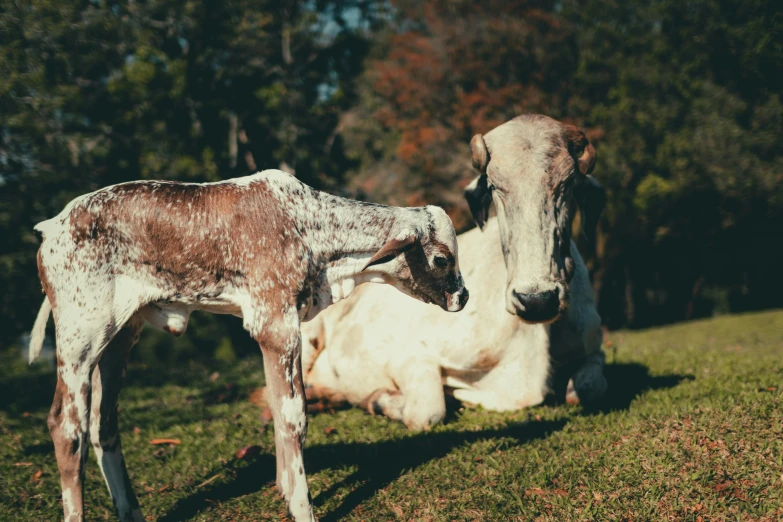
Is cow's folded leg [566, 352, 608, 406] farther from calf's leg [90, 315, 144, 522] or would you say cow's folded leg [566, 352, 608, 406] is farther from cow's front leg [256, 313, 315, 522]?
calf's leg [90, 315, 144, 522]

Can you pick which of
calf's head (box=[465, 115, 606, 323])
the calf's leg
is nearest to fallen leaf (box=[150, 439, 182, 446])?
the calf's leg

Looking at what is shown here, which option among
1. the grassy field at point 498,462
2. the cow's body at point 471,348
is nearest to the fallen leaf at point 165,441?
the grassy field at point 498,462

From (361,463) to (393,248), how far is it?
6.25 ft

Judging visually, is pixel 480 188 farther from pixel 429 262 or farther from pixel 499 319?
pixel 429 262

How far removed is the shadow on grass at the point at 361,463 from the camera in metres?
4.32

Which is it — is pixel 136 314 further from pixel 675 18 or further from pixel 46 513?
pixel 675 18

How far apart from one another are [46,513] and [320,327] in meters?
2.91

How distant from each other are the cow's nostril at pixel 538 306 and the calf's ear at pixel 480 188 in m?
1.10

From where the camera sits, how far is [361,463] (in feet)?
15.8

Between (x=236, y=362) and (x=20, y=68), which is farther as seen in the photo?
(x=20, y=68)

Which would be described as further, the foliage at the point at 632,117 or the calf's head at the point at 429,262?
the foliage at the point at 632,117

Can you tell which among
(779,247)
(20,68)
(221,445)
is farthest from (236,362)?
(779,247)

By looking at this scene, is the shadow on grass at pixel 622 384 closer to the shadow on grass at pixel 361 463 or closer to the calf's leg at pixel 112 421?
the shadow on grass at pixel 361 463

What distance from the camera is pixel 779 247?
2231cm
